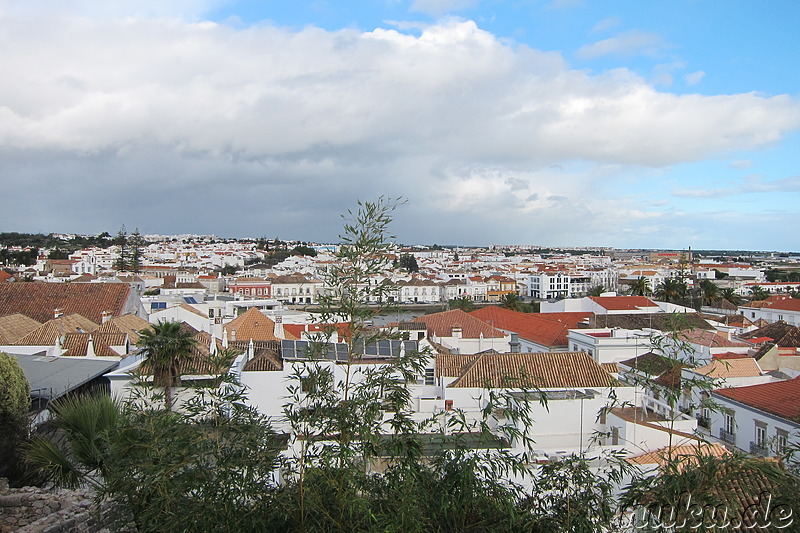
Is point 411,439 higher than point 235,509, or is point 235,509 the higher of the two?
point 411,439

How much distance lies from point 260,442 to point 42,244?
138145 millimetres

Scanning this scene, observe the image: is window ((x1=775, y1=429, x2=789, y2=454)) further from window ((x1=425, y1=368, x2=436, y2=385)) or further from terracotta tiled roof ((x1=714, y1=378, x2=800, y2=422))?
window ((x1=425, y1=368, x2=436, y2=385))

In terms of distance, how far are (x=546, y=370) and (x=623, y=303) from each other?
23.1 meters

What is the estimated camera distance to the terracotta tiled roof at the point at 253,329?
2400 centimetres

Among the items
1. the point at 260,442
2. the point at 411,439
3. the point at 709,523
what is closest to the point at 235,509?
the point at 260,442

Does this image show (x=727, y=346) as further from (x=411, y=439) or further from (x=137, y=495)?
(x=137, y=495)

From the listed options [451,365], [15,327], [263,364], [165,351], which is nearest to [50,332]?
[15,327]

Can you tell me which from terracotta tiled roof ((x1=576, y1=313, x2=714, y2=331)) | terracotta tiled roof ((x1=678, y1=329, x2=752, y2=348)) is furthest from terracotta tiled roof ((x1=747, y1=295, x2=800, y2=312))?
terracotta tiled roof ((x1=678, y1=329, x2=752, y2=348))

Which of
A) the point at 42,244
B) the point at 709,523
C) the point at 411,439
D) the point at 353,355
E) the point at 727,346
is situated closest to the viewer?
the point at 709,523

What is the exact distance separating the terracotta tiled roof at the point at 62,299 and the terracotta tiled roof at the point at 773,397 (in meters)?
21.2

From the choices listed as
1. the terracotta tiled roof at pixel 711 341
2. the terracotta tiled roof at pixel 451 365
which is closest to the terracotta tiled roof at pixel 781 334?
the terracotta tiled roof at pixel 711 341

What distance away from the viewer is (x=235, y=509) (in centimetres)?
456

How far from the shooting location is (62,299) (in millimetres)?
23031

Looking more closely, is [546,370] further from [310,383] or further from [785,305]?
[785,305]
